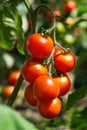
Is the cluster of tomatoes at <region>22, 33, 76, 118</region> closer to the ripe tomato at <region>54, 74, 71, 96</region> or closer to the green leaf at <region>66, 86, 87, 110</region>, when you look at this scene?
the ripe tomato at <region>54, 74, 71, 96</region>

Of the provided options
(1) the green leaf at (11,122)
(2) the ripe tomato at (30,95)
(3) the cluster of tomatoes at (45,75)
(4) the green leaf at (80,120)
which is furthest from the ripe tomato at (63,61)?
(1) the green leaf at (11,122)

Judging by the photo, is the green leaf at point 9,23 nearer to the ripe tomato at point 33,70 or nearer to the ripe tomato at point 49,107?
the ripe tomato at point 33,70

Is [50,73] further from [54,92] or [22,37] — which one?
[22,37]

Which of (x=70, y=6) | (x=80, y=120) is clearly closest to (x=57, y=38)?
(x=70, y=6)

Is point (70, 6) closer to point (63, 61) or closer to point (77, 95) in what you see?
point (77, 95)

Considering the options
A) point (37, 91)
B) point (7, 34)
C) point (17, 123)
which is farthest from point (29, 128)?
point (7, 34)

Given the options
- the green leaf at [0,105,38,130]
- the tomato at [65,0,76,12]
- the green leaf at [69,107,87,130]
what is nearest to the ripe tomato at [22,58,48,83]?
the green leaf at [69,107,87,130]
